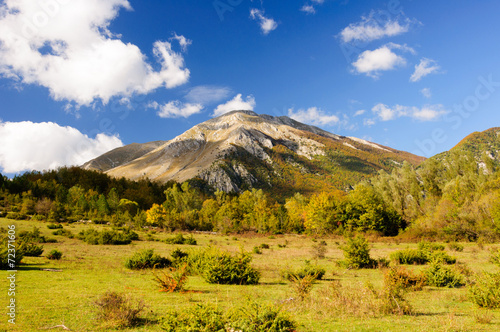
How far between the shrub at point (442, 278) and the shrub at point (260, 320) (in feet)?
44.2

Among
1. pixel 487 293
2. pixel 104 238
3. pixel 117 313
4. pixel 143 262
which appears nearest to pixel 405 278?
pixel 487 293

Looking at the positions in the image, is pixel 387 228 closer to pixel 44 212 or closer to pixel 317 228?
pixel 317 228

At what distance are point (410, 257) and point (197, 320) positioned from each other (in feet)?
80.4

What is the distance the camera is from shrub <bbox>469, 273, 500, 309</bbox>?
1037 centimetres

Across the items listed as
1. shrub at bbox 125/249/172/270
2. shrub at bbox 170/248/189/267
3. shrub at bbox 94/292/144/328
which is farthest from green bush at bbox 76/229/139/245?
shrub at bbox 94/292/144/328

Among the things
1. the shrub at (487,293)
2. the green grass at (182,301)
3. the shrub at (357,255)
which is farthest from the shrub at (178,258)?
the shrub at (487,293)

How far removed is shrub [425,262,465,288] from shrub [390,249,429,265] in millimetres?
8667

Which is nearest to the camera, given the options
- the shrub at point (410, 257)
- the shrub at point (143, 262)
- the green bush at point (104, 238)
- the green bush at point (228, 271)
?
the green bush at point (228, 271)

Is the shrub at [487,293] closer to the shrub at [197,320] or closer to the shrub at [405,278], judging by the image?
the shrub at [405,278]

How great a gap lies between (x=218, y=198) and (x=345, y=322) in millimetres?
101576

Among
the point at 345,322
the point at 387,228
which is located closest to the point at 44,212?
the point at 345,322

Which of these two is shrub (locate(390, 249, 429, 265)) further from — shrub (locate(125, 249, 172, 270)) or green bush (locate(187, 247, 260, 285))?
shrub (locate(125, 249, 172, 270))

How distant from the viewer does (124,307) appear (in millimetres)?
8266

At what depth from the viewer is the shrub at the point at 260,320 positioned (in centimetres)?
585
